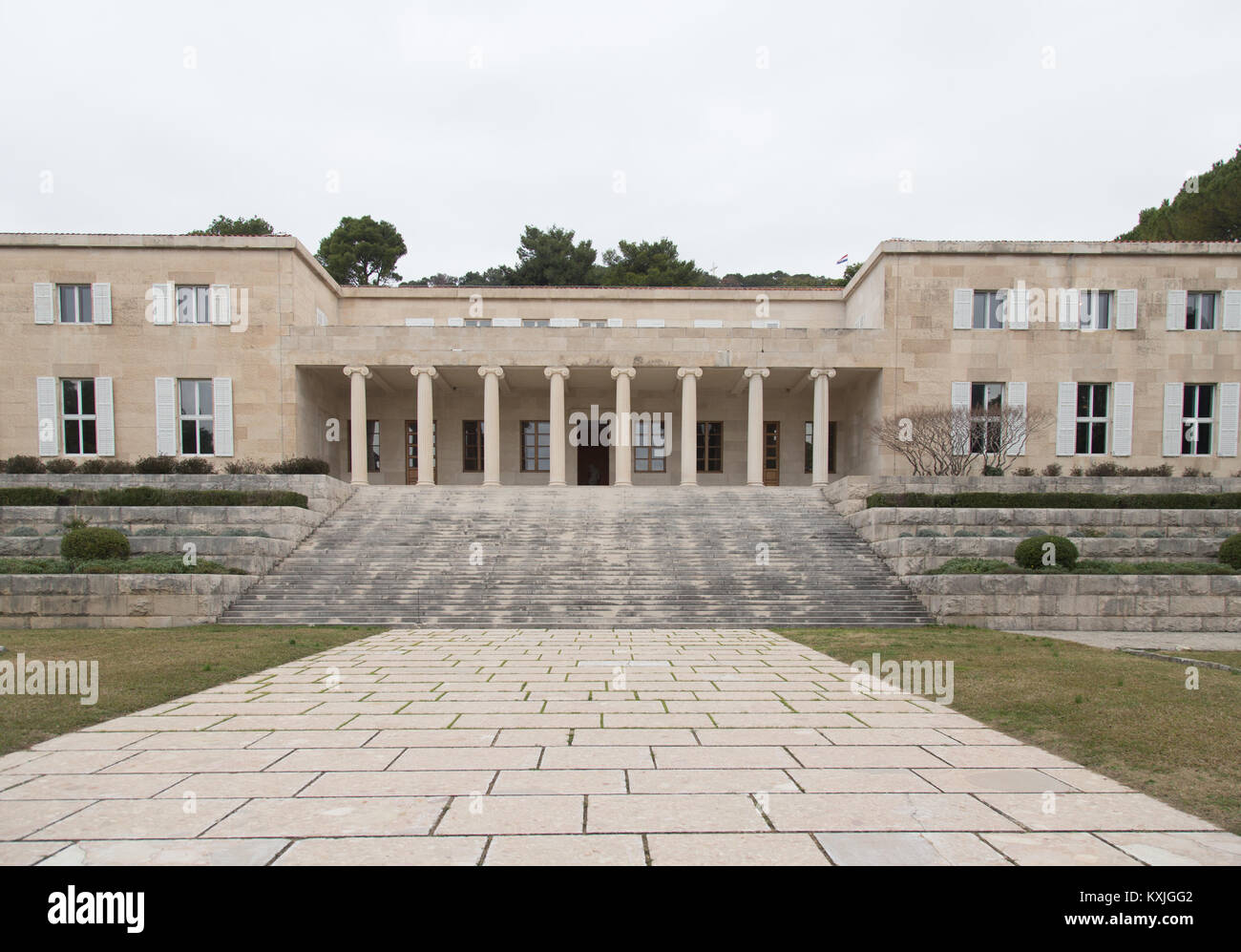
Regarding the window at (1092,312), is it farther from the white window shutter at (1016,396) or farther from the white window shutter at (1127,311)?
the white window shutter at (1016,396)

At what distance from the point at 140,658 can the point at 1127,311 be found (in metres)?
29.9

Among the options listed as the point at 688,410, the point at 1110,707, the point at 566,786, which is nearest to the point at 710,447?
the point at 688,410

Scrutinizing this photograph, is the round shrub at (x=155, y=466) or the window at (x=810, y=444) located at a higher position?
the window at (x=810, y=444)

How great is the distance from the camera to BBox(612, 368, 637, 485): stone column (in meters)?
25.5

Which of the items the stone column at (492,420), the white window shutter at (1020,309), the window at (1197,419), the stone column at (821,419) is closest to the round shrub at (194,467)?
the stone column at (492,420)

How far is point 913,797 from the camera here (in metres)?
4.57

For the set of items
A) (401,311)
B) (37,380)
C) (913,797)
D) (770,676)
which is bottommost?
(770,676)

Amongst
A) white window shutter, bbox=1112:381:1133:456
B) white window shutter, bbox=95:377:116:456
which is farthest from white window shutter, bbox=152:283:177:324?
white window shutter, bbox=1112:381:1133:456

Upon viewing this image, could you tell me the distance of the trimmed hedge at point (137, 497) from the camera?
17953mm

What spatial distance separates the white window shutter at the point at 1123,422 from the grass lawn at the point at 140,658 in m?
24.9
